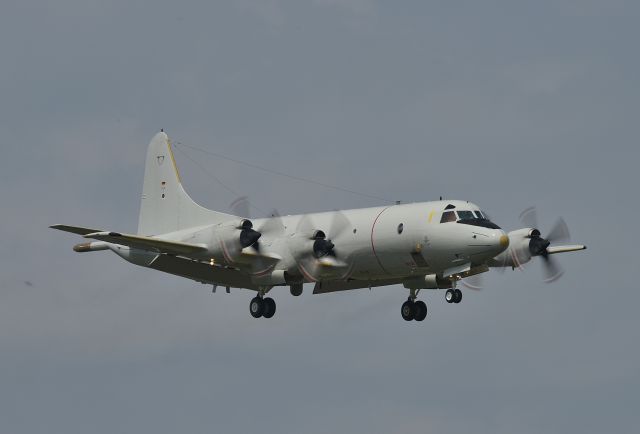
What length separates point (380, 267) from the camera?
48969mm

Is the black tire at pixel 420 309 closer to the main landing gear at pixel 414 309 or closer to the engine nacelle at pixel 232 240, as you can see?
the main landing gear at pixel 414 309

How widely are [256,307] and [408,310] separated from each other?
258 inches

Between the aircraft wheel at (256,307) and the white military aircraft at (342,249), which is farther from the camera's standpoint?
the aircraft wheel at (256,307)

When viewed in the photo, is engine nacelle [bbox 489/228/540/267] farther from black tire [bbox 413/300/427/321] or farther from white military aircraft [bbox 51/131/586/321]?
black tire [bbox 413/300/427/321]

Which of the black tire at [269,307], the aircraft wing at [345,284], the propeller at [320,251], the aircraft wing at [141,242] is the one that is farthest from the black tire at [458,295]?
the aircraft wing at [141,242]

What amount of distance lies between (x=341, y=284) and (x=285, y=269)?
296cm

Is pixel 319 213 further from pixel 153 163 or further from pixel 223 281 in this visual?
pixel 153 163

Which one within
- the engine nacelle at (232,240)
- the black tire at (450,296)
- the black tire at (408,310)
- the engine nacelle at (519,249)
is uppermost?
the engine nacelle at (519,249)

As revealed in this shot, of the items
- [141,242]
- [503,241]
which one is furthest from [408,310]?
[141,242]

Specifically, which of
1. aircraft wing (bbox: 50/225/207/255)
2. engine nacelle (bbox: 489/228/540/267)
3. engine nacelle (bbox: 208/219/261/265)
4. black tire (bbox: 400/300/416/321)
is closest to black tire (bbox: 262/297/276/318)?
engine nacelle (bbox: 208/219/261/265)

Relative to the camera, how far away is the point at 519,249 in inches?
2010

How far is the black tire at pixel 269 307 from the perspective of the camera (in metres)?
51.6

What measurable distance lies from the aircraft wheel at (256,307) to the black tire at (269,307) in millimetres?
128

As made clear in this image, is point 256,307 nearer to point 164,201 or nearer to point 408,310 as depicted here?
point 408,310
